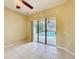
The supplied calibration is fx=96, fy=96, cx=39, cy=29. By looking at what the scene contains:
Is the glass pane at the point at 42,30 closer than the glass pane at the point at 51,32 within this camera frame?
No

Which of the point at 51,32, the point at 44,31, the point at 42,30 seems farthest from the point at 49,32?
the point at 42,30

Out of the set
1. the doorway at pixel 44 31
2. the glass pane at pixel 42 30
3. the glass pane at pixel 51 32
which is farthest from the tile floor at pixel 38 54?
the glass pane at pixel 42 30

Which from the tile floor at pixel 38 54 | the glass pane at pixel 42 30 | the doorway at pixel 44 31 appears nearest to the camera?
the tile floor at pixel 38 54

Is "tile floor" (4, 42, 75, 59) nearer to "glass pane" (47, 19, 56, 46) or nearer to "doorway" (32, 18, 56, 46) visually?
"glass pane" (47, 19, 56, 46)

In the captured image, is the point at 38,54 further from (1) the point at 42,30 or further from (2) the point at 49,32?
(1) the point at 42,30

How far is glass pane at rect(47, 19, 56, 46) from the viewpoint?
6.81 meters

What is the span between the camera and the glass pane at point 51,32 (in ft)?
22.4

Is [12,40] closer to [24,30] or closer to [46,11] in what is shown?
[24,30]

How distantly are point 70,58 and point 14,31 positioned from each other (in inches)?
212

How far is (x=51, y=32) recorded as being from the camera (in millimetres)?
7074

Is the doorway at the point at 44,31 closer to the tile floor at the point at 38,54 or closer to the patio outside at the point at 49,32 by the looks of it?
the patio outside at the point at 49,32

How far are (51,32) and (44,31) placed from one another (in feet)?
2.62

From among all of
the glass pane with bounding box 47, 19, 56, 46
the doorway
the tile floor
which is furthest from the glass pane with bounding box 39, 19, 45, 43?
the tile floor
